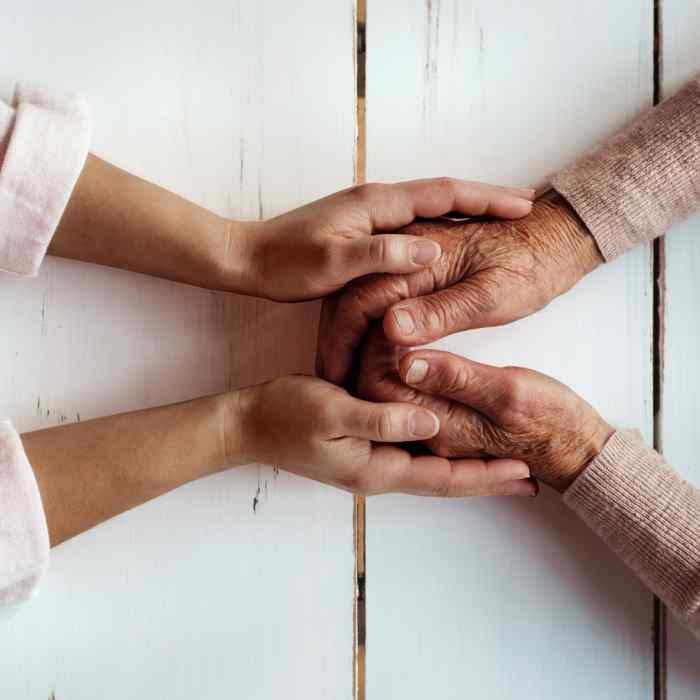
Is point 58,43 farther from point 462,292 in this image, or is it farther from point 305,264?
point 462,292

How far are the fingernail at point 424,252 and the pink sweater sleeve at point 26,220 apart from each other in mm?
345

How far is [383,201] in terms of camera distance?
27.3 inches

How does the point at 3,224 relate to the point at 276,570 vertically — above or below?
above

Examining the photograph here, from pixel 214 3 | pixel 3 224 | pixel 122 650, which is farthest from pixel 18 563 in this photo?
pixel 214 3

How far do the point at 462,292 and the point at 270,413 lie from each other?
9.2 inches

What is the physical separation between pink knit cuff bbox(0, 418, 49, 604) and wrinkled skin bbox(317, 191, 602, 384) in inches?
12.2

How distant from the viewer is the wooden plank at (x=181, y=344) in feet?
2.52

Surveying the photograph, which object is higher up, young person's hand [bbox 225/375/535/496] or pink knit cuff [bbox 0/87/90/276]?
pink knit cuff [bbox 0/87/90/276]

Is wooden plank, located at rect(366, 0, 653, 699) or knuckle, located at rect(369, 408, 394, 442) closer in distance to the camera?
knuckle, located at rect(369, 408, 394, 442)

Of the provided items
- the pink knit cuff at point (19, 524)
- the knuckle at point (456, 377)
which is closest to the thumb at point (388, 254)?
the knuckle at point (456, 377)

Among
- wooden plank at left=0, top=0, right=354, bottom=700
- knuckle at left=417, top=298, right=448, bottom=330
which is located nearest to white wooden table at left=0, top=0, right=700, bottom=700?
wooden plank at left=0, top=0, right=354, bottom=700

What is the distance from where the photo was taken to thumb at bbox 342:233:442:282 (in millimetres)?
659

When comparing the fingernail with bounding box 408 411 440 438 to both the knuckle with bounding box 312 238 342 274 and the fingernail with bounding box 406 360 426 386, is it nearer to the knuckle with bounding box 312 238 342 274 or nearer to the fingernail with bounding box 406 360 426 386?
the fingernail with bounding box 406 360 426 386

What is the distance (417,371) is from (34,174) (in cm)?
42
